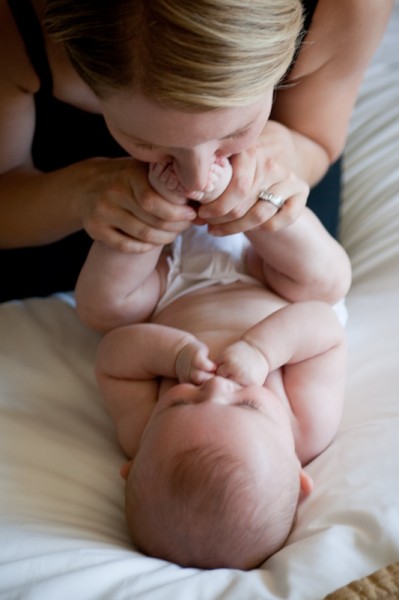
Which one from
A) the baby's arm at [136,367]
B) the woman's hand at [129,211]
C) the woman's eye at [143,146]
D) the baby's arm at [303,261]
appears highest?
the woman's eye at [143,146]

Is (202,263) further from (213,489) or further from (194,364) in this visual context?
(213,489)

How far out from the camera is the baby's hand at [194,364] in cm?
102

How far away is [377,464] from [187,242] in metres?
0.47

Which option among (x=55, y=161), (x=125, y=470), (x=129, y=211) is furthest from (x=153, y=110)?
(x=55, y=161)

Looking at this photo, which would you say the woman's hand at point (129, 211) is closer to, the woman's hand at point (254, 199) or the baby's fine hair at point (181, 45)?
the woman's hand at point (254, 199)

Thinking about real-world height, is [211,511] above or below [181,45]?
below

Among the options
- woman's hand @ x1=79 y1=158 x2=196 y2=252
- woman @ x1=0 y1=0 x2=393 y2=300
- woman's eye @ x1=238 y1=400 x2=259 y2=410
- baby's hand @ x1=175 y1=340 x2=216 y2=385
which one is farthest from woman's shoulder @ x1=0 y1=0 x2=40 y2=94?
woman's eye @ x1=238 y1=400 x2=259 y2=410

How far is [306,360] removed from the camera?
44.4 inches

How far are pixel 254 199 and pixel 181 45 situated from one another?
0.33 metres

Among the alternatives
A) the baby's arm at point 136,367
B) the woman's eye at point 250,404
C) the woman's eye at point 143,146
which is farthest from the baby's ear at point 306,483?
the woman's eye at point 143,146

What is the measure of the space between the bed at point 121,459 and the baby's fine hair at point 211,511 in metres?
0.03

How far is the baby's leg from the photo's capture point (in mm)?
919

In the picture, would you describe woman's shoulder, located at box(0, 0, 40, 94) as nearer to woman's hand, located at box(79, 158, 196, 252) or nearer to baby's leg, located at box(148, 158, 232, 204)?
woman's hand, located at box(79, 158, 196, 252)

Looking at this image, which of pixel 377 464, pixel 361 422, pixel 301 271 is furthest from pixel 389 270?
pixel 377 464
